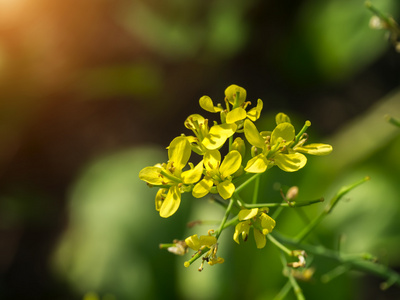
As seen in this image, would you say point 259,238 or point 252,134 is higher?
point 252,134

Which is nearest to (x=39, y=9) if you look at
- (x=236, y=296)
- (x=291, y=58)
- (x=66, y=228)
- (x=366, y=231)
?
(x=66, y=228)

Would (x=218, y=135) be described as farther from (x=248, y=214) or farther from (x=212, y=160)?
(x=248, y=214)

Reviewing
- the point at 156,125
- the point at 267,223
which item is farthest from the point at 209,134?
the point at 156,125

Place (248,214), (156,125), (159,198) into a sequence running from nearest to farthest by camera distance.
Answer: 1. (248,214)
2. (159,198)
3. (156,125)

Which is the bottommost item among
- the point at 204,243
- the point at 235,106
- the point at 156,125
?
the point at 156,125

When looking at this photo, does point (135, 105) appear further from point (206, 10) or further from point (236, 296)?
point (236, 296)

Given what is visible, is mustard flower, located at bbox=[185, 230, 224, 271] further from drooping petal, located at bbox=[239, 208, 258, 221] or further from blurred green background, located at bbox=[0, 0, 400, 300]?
blurred green background, located at bbox=[0, 0, 400, 300]

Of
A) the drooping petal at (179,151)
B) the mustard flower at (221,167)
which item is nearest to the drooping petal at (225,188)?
the mustard flower at (221,167)
